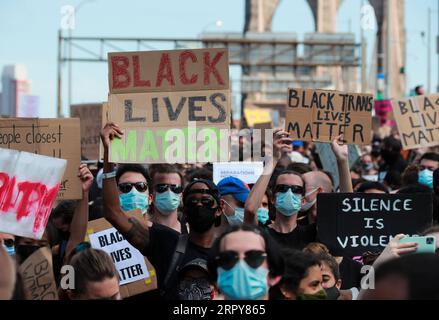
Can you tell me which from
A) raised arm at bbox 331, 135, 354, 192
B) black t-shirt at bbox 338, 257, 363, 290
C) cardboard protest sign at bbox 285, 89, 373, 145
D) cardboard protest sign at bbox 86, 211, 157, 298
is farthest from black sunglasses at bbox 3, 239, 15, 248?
cardboard protest sign at bbox 285, 89, 373, 145

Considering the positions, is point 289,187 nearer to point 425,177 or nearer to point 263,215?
point 263,215

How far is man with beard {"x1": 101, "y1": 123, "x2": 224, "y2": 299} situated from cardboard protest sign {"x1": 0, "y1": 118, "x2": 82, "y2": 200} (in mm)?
672

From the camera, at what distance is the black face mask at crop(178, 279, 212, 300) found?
205 inches

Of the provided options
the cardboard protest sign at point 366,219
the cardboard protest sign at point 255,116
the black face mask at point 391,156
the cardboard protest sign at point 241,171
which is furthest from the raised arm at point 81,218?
the cardboard protest sign at point 255,116

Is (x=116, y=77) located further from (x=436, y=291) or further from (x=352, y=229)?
(x=436, y=291)

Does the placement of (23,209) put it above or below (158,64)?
below

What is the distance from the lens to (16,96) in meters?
97.4

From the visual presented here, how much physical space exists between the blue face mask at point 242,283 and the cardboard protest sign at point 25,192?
1.65m

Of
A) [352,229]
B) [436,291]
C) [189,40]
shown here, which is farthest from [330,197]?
[189,40]

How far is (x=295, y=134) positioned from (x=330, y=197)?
1740 mm

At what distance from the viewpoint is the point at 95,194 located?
9.46 m

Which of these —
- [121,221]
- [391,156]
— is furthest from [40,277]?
[391,156]

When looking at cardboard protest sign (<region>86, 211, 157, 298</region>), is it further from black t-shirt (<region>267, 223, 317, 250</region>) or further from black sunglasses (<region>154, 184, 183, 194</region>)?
black t-shirt (<region>267, 223, 317, 250</region>)

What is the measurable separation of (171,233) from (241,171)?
373 cm
